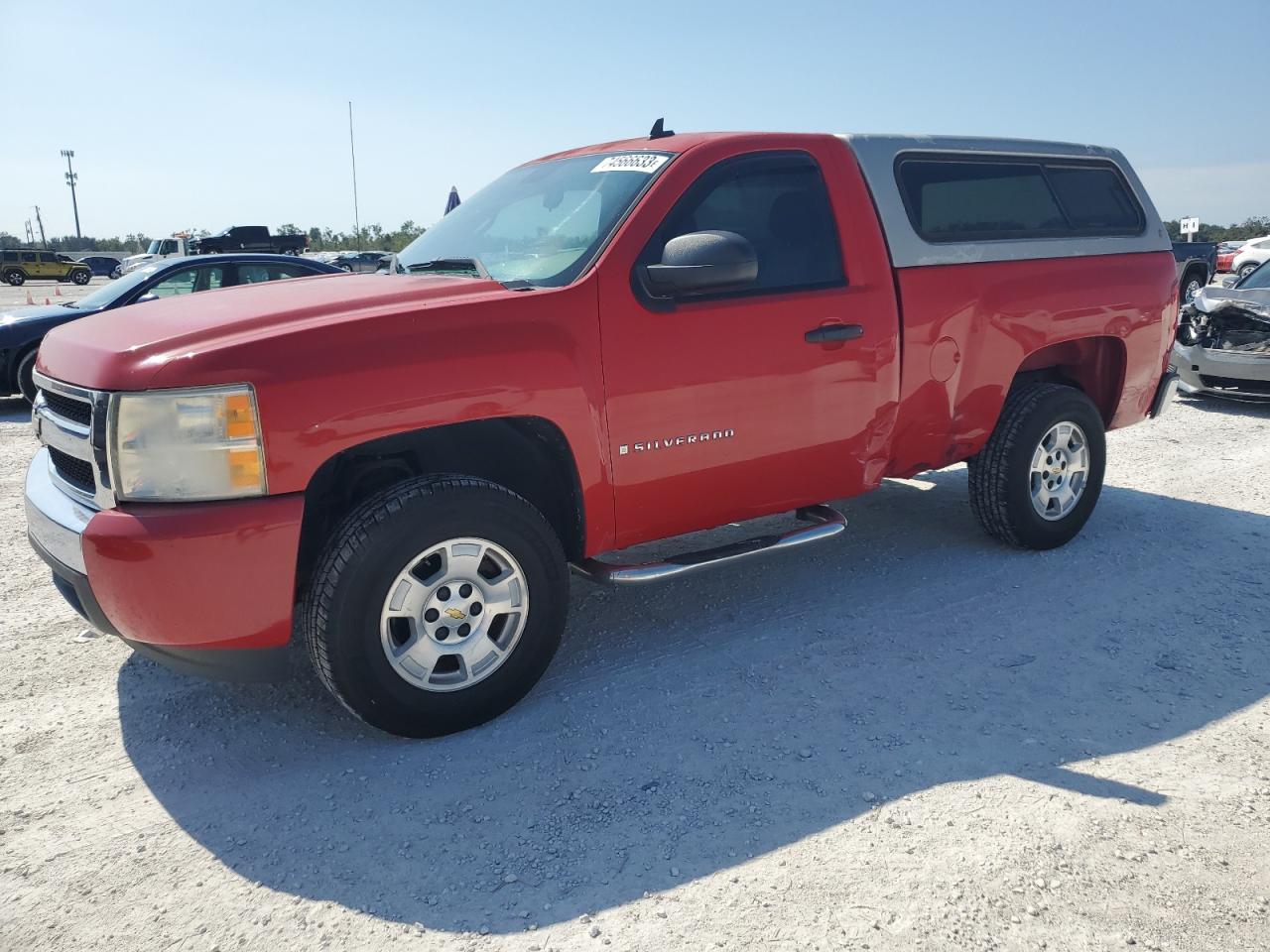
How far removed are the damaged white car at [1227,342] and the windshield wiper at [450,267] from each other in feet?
25.0

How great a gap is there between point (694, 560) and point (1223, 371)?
299 inches

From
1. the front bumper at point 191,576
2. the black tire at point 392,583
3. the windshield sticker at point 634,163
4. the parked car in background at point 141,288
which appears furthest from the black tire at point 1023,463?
the parked car in background at point 141,288

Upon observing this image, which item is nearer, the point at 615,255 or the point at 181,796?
the point at 181,796

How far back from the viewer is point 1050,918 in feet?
7.68

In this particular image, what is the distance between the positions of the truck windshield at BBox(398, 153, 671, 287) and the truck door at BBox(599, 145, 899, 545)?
0.61 ft

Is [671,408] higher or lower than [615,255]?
lower

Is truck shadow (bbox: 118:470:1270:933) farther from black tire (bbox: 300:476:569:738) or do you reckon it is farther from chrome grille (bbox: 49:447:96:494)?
chrome grille (bbox: 49:447:96:494)

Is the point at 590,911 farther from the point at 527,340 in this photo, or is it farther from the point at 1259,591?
the point at 1259,591

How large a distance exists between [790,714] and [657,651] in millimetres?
701

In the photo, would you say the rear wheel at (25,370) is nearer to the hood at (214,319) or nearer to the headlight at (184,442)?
the hood at (214,319)

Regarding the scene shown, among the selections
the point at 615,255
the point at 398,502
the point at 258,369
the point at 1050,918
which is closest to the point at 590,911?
the point at 1050,918

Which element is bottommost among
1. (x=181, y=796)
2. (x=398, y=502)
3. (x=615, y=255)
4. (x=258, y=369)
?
(x=181, y=796)

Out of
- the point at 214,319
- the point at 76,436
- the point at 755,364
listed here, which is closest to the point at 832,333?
the point at 755,364

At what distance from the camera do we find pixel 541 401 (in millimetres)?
3176
